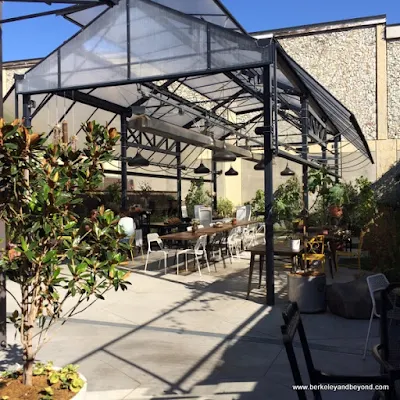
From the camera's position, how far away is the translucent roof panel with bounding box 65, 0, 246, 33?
7.96 m

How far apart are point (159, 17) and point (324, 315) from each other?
4789 mm

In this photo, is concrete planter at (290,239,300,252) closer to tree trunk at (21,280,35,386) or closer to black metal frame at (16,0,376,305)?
black metal frame at (16,0,376,305)

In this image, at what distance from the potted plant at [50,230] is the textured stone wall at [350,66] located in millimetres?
15785

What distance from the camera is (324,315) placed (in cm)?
520

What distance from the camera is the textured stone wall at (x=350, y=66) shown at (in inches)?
656

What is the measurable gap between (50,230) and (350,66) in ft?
54.1

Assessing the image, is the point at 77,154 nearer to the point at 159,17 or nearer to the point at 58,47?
the point at 159,17

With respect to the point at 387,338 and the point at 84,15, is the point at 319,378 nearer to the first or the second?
the point at 387,338

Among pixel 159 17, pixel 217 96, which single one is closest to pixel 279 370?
pixel 159 17

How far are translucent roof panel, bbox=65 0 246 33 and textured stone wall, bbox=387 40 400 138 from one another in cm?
1012

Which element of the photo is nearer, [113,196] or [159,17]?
[159,17]

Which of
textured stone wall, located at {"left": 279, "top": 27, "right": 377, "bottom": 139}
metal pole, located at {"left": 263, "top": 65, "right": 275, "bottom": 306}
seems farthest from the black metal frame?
textured stone wall, located at {"left": 279, "top": 27, "right": 377, "bottom": 139}

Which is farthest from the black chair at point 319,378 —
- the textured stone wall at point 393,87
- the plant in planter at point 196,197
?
the textured stone wall at point 393,87

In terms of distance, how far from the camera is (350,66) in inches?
664
